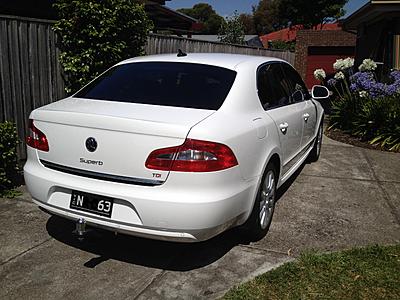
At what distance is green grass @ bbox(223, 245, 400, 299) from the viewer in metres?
2.95

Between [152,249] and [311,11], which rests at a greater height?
[311,11]

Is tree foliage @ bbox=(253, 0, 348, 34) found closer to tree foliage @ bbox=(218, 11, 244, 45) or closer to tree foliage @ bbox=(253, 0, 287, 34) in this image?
tree foliage @ bbox=(218, 11, 244, 45)

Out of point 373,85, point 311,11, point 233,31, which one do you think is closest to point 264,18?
point 311,11

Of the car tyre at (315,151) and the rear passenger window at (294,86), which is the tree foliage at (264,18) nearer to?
the car tyre at (315,151)

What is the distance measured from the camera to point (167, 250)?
3.62 metres

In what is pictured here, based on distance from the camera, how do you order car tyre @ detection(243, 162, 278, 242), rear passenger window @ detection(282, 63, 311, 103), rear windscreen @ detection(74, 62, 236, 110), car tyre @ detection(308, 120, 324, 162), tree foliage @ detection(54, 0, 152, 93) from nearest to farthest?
rear windscreen @ detection(74, 62, 236, 110) < car tyre @ detection(243, 162, 278, 242) < rear passenger window @ detection(282, 63, 311, 103) < tree foliage @ detection(54, 0, 152, 93) < car tyre @ detection(308, 120, 324, 162)

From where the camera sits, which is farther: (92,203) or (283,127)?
(283,127)

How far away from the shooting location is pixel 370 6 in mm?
10547

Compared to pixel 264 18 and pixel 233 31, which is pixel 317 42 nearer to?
pixel 233 31

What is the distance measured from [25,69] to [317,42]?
63.6ft

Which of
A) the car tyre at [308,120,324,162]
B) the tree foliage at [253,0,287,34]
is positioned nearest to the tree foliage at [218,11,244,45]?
the car tyre at [308,120,324,162]

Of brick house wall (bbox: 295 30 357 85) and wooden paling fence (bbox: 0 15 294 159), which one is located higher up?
brick house wall (bbox: 295 30 357 85)

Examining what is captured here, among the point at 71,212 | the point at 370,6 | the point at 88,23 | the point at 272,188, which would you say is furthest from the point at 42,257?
the point at 370,6

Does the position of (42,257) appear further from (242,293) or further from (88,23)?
(88,23)
